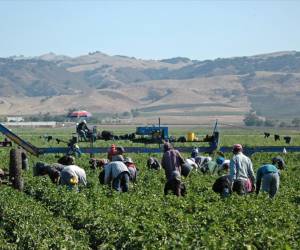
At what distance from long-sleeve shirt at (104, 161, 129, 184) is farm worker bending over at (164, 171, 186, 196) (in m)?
1.23

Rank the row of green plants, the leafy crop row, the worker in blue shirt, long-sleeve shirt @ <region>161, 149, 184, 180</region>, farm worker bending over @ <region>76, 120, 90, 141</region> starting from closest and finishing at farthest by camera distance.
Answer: the row of green plants
the leafy crop row
the worker in blue shirt
long-sleeve shirt @ <region>161, 149, 184, 180</region>
farm worker bending over @ <region>76, 120, 90, 141</region>

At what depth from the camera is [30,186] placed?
68.6 feet

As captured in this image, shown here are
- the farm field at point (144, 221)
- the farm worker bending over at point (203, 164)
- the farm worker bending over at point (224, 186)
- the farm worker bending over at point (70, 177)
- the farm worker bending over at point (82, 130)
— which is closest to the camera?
the farm field at point (144, 221)

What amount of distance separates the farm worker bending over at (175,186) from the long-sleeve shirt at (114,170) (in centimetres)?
123

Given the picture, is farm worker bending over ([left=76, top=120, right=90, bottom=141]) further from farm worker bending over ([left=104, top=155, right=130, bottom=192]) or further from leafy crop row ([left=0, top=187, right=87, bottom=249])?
leafy crop row ([left=0, top=187, right=87, bottom=249])

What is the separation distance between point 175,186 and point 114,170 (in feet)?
5.27

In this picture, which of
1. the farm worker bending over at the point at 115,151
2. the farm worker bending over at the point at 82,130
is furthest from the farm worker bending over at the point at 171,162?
the farm worker bending over at the point at 82,130

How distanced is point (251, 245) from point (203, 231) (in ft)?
3.73

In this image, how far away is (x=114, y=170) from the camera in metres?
18.8

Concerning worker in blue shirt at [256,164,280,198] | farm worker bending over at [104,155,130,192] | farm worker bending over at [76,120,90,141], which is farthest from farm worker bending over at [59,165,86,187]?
farm worker bending over at [76,120,90,141]

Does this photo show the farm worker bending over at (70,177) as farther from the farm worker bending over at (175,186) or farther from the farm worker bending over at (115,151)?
the farm worker bending over at (175,186)

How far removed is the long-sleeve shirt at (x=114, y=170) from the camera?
18781 mm

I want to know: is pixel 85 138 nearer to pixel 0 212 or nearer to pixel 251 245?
pixel 0 212

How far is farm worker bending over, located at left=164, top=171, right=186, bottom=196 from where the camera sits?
17938 mm
